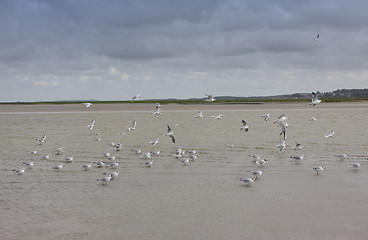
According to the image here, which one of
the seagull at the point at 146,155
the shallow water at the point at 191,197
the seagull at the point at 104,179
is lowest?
the shallow water at the point at 191,197

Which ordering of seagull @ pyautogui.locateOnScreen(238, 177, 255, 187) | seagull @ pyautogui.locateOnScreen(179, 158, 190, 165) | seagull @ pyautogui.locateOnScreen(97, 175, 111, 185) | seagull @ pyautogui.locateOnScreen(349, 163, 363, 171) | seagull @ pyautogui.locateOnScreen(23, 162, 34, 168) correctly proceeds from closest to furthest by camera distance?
seagull @ pyautogui.locateOnScreen(238, 177, 255, 187), seagull @ pyautogui.locateOnScreen(97, 175, 111, 185), seagull @ pyautogui.locateOnScreen(349, 163, 363, 171), seagull @ pyautogui.locateOnScreen(23, 162, 34, 168), seagull @ pyautogui.locateOnScreen(179, 158, 190, 165)

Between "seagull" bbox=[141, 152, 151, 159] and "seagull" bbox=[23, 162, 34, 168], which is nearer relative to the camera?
"seagull" bbox=[23, 162, 34, 168]

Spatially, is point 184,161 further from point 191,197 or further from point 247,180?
point 191,197

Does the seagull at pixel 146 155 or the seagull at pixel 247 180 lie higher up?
the seagull at pixel 146 155

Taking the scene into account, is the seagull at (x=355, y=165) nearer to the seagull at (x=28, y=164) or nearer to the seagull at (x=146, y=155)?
the seagull at (x=146, y=155)

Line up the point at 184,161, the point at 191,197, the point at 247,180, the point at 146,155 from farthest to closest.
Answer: the point at 146,155, the point at 184,161, the point at 247,180, the point at 191,197

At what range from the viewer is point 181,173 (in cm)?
1641

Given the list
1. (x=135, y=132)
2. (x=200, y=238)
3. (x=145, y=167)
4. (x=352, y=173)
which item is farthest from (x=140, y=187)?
(x=135, y=132)

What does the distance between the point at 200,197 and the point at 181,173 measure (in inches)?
147

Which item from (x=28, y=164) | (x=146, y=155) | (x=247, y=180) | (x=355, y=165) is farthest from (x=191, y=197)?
(x=28, y=164)

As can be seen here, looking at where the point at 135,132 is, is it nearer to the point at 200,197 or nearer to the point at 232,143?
the point at 232,143

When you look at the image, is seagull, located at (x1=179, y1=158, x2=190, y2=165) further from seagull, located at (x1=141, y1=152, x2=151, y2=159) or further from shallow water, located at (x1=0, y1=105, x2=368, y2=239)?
seagull, located at (x1=141, y1=152, x2=151, y2=159)


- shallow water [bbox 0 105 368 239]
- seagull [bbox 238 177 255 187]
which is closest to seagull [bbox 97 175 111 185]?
shallow water [bbox 0 105 368 239]

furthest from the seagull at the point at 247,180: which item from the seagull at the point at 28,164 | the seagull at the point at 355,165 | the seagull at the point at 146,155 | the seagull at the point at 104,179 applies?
the seagull at the point at 28,164
